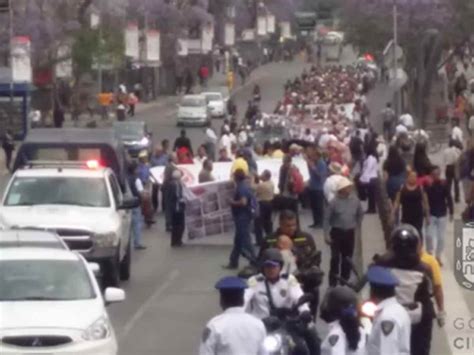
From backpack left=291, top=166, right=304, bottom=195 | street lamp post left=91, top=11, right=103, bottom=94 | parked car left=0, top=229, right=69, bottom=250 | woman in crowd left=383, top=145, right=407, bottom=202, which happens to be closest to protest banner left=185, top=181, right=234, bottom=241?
backpack left=291, top=166, right=304, bottom=195

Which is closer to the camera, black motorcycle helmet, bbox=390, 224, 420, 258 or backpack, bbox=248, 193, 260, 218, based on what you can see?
black motorcycle helmet, bbox=390, 224, 420, 258

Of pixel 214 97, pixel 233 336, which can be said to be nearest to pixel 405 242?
pixel 233 336

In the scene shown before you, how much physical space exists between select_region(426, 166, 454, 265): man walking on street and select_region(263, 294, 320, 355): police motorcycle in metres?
9.70

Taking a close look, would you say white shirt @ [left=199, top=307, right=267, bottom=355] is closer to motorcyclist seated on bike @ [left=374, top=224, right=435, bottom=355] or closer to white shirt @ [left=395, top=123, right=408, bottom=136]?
motorcyclist seated on bike @ [left=374, top=224, right=435, bottom=355]

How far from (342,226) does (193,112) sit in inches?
2113

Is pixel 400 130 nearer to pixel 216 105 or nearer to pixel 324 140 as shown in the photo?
pixel 324 140

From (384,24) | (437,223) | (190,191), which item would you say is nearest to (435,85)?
(384,24)

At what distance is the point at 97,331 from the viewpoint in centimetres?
1590

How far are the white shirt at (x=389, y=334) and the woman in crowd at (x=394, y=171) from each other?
46.7ft

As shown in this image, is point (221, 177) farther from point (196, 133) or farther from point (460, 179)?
point (196, 133)

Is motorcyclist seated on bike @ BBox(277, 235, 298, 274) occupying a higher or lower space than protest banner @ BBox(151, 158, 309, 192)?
higher

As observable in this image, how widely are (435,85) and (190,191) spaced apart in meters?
37.2

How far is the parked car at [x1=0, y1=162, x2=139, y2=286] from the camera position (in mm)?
23375

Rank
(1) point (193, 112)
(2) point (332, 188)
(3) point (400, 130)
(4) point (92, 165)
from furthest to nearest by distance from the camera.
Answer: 1. (1) point (193, 112)
2. (3) point (400, 130)
3. (4) point (92, 165)
4. (2) point (332, 188)
